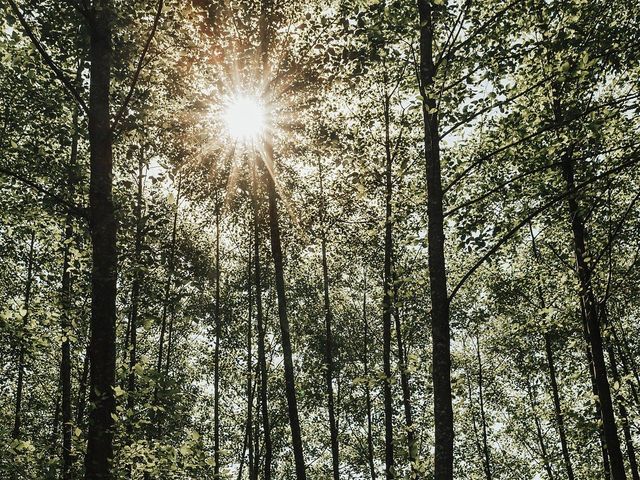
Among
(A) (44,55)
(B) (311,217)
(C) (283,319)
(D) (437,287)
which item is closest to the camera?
(A) (44,55)

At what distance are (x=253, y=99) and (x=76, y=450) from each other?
472 inches

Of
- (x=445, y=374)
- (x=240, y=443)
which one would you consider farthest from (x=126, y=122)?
(x=240, y=443)

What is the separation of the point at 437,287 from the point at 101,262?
4739mm

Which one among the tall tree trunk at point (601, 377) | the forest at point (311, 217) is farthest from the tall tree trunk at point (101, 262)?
the tall tree trunk at point (601, 377)

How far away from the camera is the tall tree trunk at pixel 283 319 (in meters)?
14.0

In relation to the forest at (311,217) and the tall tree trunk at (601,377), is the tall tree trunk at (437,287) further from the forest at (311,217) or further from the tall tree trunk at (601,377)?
the tall tree trunk at (601,377)

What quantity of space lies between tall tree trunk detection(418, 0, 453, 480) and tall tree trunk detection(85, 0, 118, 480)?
4.32 metres

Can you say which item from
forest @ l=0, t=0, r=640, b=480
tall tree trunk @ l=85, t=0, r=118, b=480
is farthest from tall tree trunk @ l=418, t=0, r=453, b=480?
tall tree trunk @ l=85, t=0, r=118, b=480

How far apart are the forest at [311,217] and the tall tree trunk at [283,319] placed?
0.09 metres

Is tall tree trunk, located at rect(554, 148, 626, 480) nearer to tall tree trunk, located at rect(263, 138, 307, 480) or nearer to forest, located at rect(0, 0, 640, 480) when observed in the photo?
forest, located at rect(0, 0, 640, 480)

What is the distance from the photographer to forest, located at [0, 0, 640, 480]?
666 centimetres

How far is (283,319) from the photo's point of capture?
14.3 meters

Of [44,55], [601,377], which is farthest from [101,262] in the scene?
[601,377]

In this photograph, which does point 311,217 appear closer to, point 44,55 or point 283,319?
point 283,319
